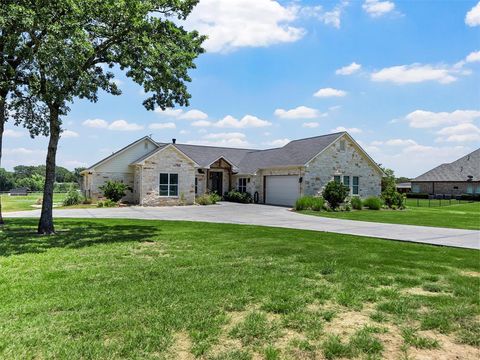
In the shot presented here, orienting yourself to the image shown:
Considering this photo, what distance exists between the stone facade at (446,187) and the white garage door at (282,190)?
30430 mm

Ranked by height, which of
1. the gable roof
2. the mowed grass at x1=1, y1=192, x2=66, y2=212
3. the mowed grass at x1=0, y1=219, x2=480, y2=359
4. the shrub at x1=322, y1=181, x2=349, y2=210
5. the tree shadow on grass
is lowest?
the mowed grass at x1=0, y1=219, x2=480, y2=359

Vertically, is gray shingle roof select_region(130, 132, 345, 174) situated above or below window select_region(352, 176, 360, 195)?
above

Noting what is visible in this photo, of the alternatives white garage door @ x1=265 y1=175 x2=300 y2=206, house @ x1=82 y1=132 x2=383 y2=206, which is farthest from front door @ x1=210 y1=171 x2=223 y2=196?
white garage door @ x1=265 y1=175 x2=300 y2=206

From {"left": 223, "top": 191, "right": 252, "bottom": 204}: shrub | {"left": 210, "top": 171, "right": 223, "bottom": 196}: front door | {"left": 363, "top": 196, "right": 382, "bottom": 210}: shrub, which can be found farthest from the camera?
{"left": 210, "top": 171, "right": 223, "bottom": 196}: front door

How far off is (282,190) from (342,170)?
488cm

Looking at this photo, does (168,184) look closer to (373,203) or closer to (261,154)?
(261,154)

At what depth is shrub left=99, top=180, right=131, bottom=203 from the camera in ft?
89.8

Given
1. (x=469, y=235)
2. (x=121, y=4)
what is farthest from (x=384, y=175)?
(x=121, y=4)

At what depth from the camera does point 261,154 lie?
117ft

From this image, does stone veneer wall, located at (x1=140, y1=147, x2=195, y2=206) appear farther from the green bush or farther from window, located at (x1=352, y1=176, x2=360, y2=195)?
window, located at (x1=352, y1=176, x2=360, y2=195)

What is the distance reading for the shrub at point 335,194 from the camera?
24.6 metres

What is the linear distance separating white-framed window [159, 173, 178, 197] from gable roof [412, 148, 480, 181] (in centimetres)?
3799

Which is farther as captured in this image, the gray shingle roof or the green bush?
the gray shingle roof

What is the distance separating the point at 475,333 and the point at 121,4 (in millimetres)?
11435
